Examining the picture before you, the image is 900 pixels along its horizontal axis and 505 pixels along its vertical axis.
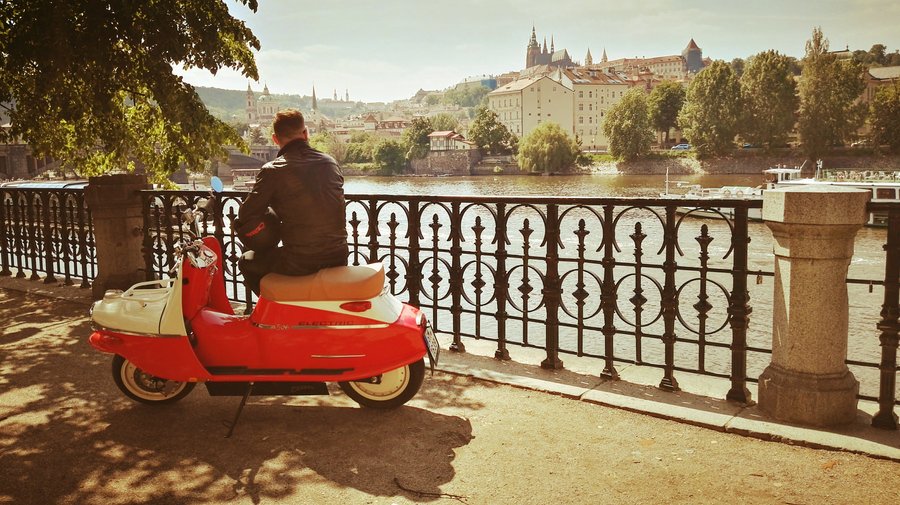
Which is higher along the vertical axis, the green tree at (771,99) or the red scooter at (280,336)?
the green tree at (771,99)

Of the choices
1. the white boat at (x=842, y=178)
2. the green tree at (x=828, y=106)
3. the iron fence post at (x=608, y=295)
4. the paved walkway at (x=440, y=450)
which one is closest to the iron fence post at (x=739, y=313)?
the paved walkway at (x=440, y=450)

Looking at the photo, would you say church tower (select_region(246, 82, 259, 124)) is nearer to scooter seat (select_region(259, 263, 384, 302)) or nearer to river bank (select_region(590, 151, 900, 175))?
river bank (select_region(590, 151, 900, 175))

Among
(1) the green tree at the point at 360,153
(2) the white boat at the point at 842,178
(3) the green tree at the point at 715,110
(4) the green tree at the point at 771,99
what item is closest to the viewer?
(2) the white boat at the point at 842,178

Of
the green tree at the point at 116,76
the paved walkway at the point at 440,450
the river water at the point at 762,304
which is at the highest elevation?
the green tree at the point at 116,76

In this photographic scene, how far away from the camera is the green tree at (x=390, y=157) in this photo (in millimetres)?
115312

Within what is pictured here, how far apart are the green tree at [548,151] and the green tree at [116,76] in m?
83.7

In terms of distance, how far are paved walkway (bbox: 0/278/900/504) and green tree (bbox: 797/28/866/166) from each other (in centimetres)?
9037

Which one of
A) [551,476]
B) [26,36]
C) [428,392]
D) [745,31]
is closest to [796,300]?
[551,476]

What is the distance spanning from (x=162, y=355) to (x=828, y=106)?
93916 mm

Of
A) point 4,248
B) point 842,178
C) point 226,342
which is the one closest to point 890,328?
point 226,342

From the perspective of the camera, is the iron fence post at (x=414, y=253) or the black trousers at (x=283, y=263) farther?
the iron fence post at (x=414, y=253)

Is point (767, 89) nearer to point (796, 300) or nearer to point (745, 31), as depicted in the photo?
point (745, 31)

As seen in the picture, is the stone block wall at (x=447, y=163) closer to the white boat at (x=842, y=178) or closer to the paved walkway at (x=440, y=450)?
the white boat at (x=842, y=178)

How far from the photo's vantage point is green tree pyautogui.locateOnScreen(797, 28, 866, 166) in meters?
85.4
